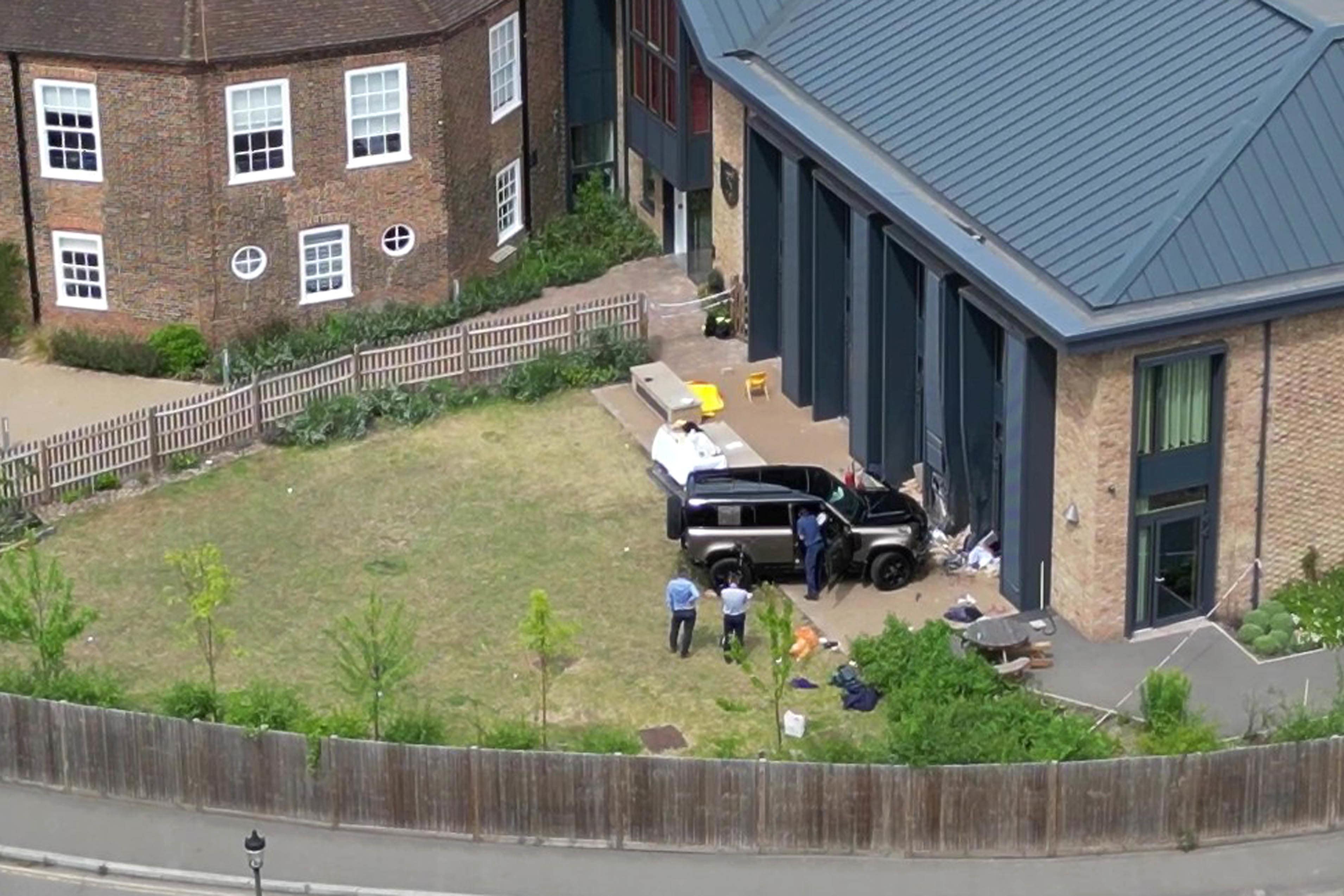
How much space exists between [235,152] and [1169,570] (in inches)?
794

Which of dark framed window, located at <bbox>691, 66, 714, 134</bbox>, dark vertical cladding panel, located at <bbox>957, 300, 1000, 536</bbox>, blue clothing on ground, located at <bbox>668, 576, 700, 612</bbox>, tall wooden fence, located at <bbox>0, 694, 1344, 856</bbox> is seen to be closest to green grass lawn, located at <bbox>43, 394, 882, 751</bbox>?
blue clothing on ground, located at <bbox>668, 576, 700, 612</bbox>

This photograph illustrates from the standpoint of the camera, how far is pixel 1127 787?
37.3m

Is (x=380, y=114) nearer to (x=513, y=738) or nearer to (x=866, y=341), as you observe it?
(x=866, y=341)

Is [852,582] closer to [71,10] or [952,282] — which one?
[952,282]

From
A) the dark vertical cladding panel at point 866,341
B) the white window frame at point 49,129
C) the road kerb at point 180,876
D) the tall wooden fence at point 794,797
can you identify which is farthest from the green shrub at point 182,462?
the road kerb at point 180,876

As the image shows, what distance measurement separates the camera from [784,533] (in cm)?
4438

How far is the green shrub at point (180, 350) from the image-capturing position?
54.0 m

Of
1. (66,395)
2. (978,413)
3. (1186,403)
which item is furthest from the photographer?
(66,395)

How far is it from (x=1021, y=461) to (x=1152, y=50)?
6.74 meters

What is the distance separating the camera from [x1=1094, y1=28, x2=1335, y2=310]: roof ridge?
4072 centimetres

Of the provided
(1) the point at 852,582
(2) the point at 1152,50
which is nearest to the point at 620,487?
(1) the point at 852,582

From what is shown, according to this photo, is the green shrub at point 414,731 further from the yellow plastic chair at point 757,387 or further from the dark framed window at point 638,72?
the dark framed window at point 638,72

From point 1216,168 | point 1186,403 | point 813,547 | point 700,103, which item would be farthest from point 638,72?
point 1186,403

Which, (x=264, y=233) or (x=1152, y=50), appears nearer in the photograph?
(x=1152, y=50)
